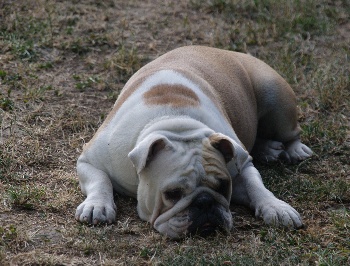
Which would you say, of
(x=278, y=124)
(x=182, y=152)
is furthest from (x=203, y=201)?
(x=278, y=124)

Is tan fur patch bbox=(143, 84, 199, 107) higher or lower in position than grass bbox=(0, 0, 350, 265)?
higher

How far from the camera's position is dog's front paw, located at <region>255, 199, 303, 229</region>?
5324 mm

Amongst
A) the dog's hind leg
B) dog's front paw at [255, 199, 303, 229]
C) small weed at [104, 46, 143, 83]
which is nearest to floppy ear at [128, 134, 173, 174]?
dog's front paw at [255, 199, 303, 229]

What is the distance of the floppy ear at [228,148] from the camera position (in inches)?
205

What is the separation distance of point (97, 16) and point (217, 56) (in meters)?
3.12

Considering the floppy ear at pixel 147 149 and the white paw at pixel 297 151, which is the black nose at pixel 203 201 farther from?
the white paw at pixel 297 151

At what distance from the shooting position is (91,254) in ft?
15.9

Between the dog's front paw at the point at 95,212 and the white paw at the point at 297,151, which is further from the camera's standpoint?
the white paw at the point at 297,151

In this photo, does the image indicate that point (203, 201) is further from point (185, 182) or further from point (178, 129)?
point (178, 129)

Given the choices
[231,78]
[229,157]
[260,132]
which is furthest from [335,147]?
[229,157]

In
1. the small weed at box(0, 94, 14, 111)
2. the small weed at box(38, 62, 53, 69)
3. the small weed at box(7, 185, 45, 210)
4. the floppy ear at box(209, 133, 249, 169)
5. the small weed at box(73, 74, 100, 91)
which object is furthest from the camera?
the small weed at box(38, 62, 53, 69)

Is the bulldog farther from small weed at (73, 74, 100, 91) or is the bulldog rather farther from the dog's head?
small weed at (73, 74, 100, 91)

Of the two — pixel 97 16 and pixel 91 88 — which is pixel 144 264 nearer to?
pixel 91 88

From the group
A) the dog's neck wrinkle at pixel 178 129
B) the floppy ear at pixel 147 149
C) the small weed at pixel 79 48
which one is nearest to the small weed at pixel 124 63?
the small weed at pixel 79 48
